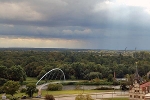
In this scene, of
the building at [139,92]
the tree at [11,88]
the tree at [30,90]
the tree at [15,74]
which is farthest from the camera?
the tree at [15,74]

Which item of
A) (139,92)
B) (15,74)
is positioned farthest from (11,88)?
(139,92)

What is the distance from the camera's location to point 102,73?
11669 centimetres

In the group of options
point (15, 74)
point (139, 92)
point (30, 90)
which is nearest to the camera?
point (139, 92)

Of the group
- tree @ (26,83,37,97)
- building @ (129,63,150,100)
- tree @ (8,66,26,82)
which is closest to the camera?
building @ (129,63,150,100)

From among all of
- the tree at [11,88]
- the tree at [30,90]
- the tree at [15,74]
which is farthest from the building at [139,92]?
the tree at [15,74]

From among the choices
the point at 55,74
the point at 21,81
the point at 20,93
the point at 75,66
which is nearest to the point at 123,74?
the point at 75,66

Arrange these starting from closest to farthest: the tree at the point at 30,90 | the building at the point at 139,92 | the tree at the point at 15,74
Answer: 1. the building at the point at 139,92
2. the tree at the point at 30,90
3. the tree at the point at 15,74

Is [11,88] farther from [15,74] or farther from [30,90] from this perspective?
[15,74]

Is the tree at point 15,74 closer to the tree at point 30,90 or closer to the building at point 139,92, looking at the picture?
the tree at point 30,90

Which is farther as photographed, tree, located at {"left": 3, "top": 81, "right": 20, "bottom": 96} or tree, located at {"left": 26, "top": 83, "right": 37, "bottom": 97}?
tree, located at {"left": 26, "top": 83, "right": 37, "bottom": 97}

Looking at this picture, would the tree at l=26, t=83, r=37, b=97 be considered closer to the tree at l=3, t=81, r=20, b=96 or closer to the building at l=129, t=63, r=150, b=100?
the tree at l=3, t=81, r=20, b=96

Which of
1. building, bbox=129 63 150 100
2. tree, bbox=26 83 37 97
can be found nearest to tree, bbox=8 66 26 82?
tree, bbox=26 83 37 97

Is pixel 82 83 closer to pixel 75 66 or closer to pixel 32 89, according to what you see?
pixel 75 66

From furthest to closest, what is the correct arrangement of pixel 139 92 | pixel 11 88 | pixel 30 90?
pixel 30 90 → pixel 11 88 → pixel 139 92
